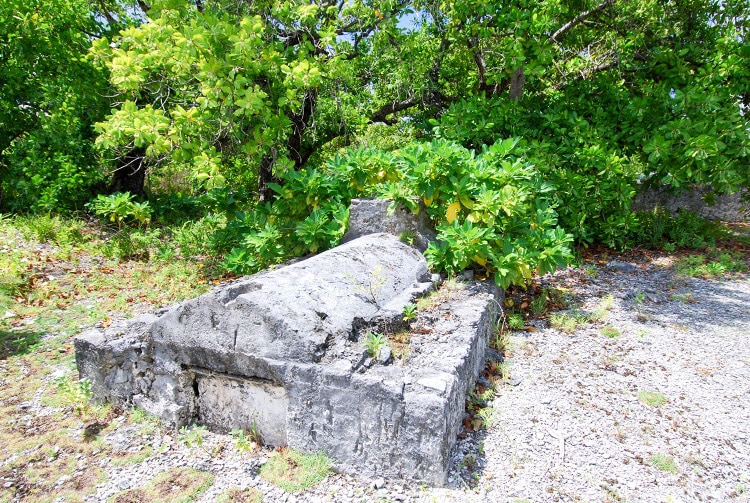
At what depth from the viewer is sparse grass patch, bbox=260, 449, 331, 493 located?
2.59m

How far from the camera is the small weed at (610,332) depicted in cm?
424

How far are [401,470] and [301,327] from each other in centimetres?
99

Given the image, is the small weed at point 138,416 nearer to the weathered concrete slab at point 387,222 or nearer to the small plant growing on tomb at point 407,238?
the weathered concrete slab at point 387,222

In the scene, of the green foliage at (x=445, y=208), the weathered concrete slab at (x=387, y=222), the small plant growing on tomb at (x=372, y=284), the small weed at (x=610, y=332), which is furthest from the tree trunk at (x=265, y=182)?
the small weed at (x=610, y=332)

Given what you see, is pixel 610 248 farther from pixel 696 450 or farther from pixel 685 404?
pixel 696 450

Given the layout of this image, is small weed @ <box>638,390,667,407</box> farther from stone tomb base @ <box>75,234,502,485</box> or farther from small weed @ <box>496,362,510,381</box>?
stone tomb base @ <box>75,234,502,485</box>

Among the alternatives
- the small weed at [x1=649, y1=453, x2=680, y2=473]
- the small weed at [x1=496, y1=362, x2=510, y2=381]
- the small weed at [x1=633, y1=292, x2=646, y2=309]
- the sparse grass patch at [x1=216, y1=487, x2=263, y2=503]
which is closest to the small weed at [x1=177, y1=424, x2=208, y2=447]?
the sparse grass patch at [x1=216, y1=487, x2=263, y2=503]

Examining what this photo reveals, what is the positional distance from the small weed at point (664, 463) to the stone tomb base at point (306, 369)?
1.10m

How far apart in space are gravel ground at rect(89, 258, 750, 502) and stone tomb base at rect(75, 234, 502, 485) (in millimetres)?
185

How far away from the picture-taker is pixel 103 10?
8367mm

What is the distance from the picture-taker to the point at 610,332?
427 centimetres

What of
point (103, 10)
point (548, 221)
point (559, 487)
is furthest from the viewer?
point (103, 10)

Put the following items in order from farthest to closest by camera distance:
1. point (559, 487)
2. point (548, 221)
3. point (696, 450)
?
1. point (548, 221)
2. point (696, 450)
3. point (559, 487)

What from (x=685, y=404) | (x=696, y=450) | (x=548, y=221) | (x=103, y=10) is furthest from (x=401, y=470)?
(x=103, y=10)
